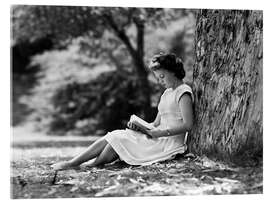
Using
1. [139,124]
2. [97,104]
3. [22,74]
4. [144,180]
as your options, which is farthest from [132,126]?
[22,74]

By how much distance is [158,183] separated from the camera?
4059 mm

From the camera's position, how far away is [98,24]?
9.04 m

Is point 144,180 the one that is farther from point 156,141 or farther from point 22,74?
point 22,74

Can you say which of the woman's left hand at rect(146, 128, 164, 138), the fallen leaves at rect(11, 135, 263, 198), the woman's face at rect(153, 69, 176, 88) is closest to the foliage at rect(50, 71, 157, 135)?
the woman's face at rect(153, 69, 176, 88)

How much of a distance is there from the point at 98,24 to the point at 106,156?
4.99m

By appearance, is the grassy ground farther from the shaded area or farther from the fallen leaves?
the shaded area

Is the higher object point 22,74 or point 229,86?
point 22,74

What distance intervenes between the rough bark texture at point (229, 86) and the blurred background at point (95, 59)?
3.89m

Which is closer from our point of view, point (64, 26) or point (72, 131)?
point (64, 26)

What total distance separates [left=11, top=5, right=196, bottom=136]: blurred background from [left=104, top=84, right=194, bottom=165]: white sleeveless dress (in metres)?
4.00

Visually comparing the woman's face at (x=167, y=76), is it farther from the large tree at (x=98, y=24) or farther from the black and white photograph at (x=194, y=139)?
the large tree at (x=98, y=24)
